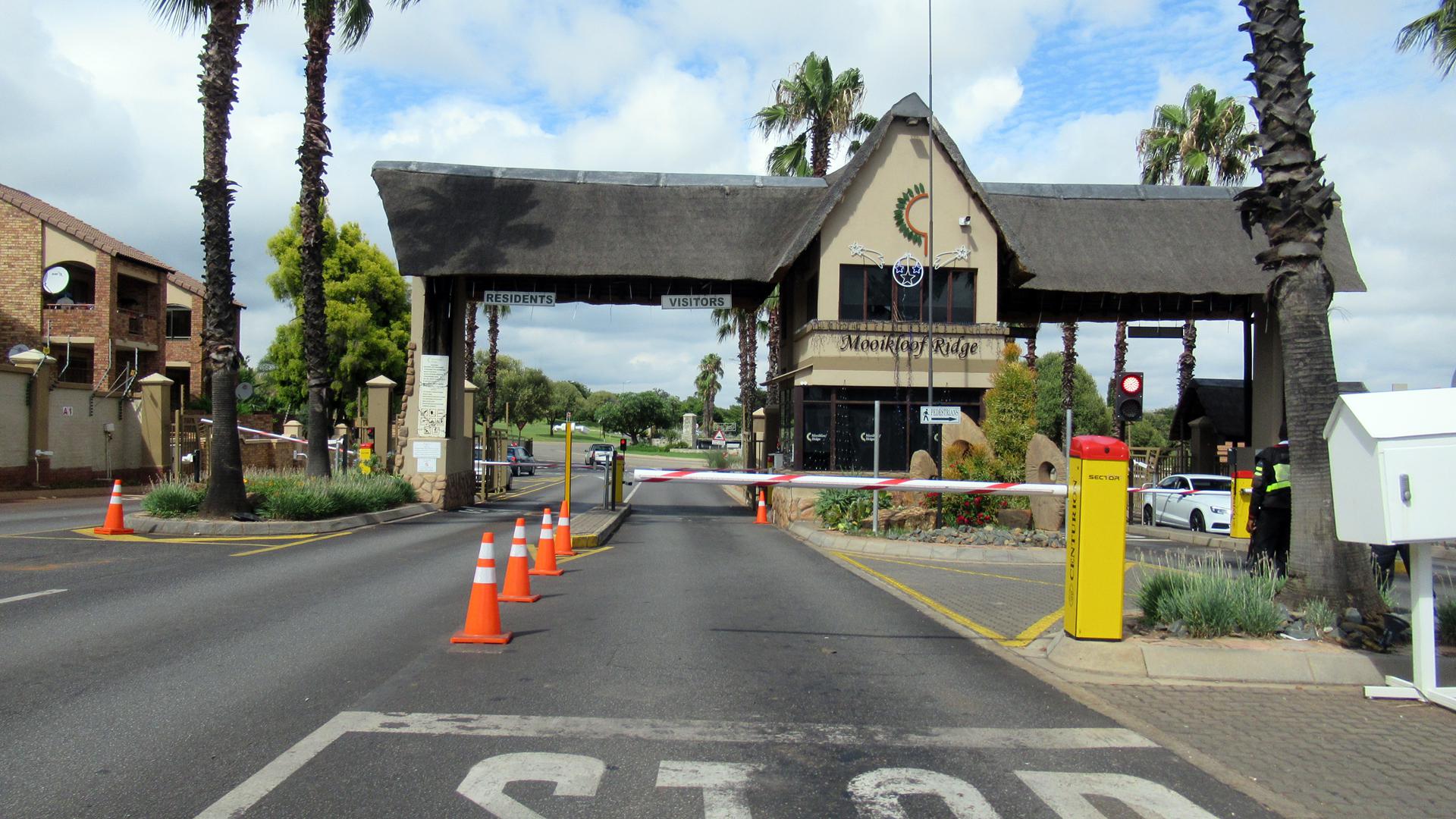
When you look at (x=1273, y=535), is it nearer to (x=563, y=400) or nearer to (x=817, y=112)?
(x=817, y=112)

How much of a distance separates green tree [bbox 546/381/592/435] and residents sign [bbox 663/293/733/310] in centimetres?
6630

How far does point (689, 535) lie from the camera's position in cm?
1888

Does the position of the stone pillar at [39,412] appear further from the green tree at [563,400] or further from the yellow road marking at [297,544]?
the green tree at [563,400]

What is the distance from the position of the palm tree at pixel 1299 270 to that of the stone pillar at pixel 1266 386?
18.1m

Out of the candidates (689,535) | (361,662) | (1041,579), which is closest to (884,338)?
(689,535)

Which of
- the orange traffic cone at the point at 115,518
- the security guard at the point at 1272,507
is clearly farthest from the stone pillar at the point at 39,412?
the security guard at the point at 1272,507

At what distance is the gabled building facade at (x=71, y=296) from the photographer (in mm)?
35281

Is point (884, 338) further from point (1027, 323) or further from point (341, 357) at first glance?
point (341, 357)

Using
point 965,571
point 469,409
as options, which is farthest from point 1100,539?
point 469,409

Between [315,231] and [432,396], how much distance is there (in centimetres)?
485

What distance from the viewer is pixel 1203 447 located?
33.8m

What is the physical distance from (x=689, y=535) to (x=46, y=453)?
17049 mm

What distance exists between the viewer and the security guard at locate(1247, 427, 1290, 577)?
422 inches

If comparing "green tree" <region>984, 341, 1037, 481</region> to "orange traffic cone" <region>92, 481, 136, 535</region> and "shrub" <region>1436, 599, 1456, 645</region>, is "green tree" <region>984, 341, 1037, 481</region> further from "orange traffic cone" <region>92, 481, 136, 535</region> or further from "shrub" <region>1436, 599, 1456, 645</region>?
"orange traffic cone" <region>92, 481, 136, 535</region>
